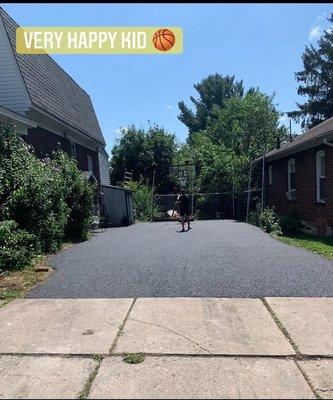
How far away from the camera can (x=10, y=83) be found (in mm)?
12469

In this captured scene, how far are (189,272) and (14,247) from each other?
3.28 m

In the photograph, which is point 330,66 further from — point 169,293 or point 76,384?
point 76,384

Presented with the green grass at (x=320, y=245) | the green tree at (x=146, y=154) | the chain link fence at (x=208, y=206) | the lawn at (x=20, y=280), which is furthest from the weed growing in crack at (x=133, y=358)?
the green tree at (x=146, y=154)

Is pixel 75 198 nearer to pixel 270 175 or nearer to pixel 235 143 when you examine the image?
pixel 270 175

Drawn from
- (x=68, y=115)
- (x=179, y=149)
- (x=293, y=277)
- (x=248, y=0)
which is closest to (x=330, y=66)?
(x=179, y=149)

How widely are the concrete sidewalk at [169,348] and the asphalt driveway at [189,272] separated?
43 centimetres

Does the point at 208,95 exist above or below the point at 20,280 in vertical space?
above

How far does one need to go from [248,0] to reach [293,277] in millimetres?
4753

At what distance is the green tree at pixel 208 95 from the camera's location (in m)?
49.1

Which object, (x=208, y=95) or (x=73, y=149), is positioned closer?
(x=73, y=149)

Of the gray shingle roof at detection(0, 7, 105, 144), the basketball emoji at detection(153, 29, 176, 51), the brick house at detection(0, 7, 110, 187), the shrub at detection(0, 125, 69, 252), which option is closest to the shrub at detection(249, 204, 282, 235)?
the basketball emoji at detection(153, 29, 176, 51)

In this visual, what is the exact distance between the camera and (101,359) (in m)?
3.56

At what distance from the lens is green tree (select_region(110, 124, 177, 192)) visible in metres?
31.2

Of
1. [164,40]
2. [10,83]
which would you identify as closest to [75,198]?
[10,83]
